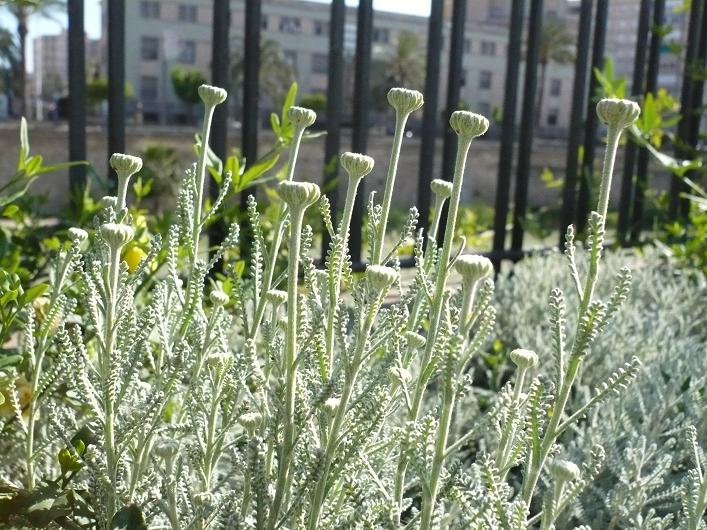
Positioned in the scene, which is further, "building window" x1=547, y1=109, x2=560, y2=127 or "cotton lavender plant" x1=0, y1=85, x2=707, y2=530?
"building window" x1=547, y1=109, x2=560, y2=127

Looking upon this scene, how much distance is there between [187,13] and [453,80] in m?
40.5

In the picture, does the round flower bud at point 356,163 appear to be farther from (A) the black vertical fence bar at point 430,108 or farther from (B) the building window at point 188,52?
(B) the building window at point 188,52

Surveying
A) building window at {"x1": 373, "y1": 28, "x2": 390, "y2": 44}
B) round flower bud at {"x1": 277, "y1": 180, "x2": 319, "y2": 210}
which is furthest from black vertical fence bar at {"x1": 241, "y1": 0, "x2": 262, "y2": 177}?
building window at {"x1": 373, "y1": 28, "x2": 390, "y2": 44}

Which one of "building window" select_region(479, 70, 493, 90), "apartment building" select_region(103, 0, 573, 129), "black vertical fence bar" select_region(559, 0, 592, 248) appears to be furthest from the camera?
"building window" select_region(479, 70, 493, 90)

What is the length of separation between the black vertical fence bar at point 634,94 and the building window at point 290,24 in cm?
3960

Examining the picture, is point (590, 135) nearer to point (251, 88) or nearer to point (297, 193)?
point (251, 88)

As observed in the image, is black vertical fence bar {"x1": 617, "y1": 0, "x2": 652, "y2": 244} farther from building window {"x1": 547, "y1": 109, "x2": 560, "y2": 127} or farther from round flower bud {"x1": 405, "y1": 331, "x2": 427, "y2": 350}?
building window {"x1": 547, "y1": 109, "x2": 560, "y2": 127}

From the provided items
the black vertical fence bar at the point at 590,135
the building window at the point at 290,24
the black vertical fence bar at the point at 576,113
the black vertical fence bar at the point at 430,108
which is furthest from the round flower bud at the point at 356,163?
the building window at the point at 290,24

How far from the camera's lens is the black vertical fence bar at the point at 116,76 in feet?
4.95

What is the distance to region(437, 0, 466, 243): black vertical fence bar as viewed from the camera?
2072 millimetres

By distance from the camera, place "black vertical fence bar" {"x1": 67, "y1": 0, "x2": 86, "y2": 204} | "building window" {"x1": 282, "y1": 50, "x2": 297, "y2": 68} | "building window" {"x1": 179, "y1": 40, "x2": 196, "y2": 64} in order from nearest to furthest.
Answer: "black vertical fence bar" {"x1": 67, "y1": 0, "x2": 86, "y2": 204}, "building window" {"x1": 282, "y1": 50, "x2": 297, "y2": 68}, "building window" {"x1": 179, "y1": 40, "x2": 196, "y2": 64}

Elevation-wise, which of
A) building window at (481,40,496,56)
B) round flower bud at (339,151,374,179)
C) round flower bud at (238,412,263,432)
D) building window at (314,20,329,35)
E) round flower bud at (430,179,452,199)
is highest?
building window at (314,20,329,35)

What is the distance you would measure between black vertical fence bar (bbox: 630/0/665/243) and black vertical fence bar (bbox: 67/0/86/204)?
185 centimetres

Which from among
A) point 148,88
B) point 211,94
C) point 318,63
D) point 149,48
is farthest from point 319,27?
point 211,94
